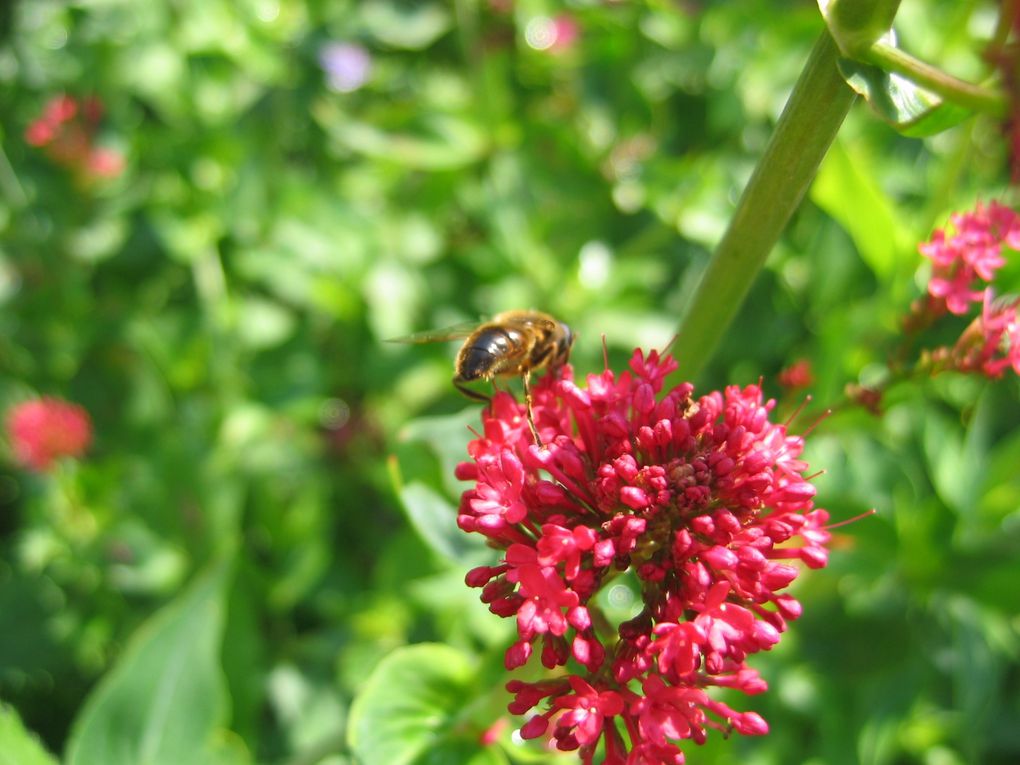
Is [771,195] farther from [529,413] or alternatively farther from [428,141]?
[428,141]

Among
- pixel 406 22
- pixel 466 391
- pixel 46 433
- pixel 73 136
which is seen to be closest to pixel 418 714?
pixel 466 391

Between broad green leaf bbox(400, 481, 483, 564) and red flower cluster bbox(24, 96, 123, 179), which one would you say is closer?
broad green leaf bbox(400, 481, 483, 564)

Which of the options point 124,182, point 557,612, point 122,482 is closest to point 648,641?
point 557,612

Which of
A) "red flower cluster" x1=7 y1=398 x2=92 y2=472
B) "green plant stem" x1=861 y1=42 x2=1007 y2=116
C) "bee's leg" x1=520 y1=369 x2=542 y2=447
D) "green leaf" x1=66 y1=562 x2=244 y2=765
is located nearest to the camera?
"green plant stem" x1=861 y1=42 x2=1007 y2=116

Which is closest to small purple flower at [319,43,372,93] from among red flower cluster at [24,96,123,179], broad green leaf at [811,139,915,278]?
red flower cluster at [24,96,123,179]

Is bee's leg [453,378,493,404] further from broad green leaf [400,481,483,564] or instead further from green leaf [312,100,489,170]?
green leaf [312,100,489,170]

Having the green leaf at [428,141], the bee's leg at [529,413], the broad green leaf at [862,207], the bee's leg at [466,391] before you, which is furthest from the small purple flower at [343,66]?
the bee's leg at [529,413]

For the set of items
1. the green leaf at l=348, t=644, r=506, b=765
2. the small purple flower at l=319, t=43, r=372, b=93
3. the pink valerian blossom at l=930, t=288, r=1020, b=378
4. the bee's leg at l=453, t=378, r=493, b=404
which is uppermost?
the small purple flower at l=319, t=43, r=372, b=93

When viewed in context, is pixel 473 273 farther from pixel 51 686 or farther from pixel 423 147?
pixel 51 686
